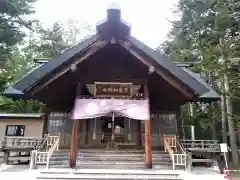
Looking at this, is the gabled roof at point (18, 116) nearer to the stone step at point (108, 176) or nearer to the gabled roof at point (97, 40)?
the gabled roof at point (97, 40)

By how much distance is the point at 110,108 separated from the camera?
26.6ft

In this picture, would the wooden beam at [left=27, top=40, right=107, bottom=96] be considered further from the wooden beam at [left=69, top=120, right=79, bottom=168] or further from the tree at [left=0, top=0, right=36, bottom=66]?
the tree at [left=0, top=0, right=36, bottom=66]

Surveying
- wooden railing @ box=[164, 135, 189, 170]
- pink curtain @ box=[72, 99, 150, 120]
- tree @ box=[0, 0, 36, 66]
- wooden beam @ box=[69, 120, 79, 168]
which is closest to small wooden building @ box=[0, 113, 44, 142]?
tree @ box=[0, 0, 36, 66]

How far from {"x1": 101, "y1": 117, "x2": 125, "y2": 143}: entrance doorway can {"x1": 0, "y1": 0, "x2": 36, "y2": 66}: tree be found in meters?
12.6

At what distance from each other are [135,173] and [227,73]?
929 cm

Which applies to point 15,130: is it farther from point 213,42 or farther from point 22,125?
point 213,42

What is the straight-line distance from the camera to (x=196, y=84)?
8.28 metres

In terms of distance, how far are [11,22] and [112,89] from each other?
16.9m

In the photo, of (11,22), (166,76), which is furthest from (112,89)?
(11,22)

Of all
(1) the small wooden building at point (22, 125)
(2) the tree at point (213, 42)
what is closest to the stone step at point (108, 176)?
(2) the tree at point (213, 42)

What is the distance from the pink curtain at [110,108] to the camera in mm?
7977

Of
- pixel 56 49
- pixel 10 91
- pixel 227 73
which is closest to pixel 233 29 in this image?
pixel 227 73

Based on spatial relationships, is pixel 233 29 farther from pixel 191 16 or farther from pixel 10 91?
pixel 10 91

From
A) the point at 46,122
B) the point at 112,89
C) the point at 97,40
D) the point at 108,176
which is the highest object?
the point at 97,40
